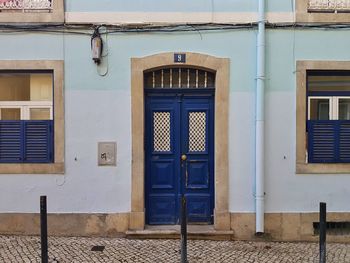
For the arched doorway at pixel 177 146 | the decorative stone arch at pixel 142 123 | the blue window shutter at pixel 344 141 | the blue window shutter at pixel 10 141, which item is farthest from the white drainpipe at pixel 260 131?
the blue window shutter at pixel 10 141

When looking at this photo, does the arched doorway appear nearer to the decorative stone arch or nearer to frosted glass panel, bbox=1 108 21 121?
the decorative stone arch

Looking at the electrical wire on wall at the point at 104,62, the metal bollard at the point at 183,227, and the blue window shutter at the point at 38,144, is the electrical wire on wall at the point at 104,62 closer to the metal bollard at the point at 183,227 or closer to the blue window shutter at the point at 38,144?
the blue window shutter at the point at 38,144

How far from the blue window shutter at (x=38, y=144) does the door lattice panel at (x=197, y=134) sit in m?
2.37

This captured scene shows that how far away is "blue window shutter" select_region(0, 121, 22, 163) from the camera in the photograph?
6602mm

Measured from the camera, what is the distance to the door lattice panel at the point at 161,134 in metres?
6.77

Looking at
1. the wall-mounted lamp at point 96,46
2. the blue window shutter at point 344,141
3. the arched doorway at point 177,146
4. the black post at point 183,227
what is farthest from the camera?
the arched doorway at point 177,146

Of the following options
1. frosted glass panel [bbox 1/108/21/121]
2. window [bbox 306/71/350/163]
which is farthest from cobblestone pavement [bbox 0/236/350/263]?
frosted glass panel [bbox 1/108/21/121]

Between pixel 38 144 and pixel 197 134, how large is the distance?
2.70 m

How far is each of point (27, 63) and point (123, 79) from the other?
1.62 m

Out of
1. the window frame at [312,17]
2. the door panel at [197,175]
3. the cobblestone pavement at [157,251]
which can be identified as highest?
the window frame at [312,17]

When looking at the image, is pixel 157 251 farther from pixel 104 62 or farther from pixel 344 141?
pixel 344 141

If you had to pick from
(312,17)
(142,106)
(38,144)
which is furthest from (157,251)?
(312,17)

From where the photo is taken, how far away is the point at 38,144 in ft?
21.7

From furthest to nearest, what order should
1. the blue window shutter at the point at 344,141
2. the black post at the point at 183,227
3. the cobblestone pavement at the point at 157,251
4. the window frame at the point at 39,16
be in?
1. the blue window shutter at the point at 344,141
2. the window frame at the point at 39,16
3. the cobblestone pavement at the point at 157,251
4. the black post at the point at 183,227
